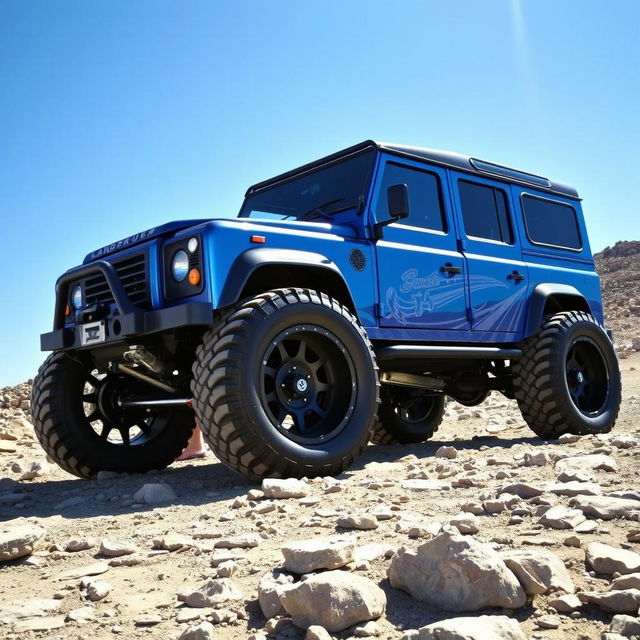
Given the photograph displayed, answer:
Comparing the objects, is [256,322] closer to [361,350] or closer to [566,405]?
[361,350]

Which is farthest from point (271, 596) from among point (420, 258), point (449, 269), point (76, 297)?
point (449, 269)

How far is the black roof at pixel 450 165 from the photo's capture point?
5211 millimetres

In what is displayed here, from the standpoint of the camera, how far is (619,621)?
155 centimetres

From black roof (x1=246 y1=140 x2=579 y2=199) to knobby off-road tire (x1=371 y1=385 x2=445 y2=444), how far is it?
2136mm

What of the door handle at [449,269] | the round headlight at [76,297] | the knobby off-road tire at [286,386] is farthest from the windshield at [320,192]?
the round headlight at [76,297]

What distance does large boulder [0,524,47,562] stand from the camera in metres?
2.47

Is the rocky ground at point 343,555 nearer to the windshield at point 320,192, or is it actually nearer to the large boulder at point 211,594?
the large boulder at point 211,594

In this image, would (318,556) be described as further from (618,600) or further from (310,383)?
(310,383)

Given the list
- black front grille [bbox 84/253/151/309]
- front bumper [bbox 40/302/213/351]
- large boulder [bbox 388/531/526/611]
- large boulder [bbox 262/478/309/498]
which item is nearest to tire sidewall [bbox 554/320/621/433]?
large boulder [bbox 262/478/309/498]

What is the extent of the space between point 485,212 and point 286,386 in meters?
2.95

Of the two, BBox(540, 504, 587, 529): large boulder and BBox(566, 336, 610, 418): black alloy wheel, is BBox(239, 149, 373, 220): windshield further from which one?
BBox(540, 504, 587, 529): large boulder

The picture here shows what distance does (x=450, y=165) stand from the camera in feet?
18.7

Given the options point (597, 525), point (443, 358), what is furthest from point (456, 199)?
point (597, 525)

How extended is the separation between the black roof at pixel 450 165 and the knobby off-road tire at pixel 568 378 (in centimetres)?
141
